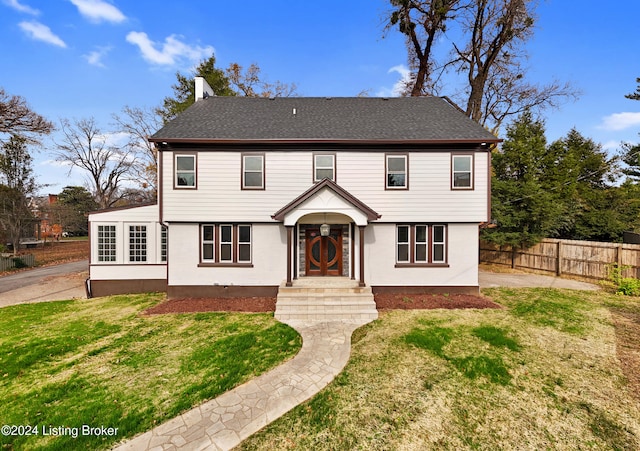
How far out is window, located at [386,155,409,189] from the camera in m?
10.0

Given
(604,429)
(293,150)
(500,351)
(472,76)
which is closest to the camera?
(604,429)

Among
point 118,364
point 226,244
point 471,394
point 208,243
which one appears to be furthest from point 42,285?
point 471,394

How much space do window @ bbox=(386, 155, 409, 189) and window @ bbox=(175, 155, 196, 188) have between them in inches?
304

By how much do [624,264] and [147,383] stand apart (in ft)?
62.1

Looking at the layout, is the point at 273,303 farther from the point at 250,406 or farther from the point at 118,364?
the point at 250,406

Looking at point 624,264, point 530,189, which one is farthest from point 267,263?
point 624,264

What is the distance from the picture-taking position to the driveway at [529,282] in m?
11.7

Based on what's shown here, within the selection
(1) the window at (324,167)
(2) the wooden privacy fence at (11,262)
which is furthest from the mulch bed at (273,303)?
(2) the wooden privacy fence at (11,262)

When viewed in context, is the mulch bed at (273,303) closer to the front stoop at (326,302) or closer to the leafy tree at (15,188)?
the front stoop at (326,302)

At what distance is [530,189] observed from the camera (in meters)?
14.5

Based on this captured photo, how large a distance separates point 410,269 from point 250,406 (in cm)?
774

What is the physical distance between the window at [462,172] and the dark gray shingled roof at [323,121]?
776 millimetres

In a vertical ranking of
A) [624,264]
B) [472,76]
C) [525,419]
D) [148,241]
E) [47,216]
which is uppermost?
[472,76]

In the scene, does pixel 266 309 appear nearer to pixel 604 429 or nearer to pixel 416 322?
pixel 416 322
